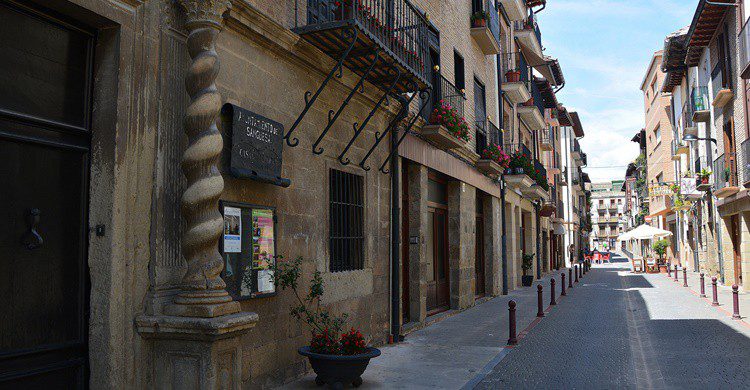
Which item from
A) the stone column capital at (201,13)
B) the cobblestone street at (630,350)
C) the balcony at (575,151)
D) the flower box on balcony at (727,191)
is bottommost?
the cobblestone street at (630,350)

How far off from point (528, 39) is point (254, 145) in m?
21.5

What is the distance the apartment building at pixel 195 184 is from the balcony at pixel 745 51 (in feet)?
38.9

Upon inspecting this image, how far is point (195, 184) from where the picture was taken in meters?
5.18

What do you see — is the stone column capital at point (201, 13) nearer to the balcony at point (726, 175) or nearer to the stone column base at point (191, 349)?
the stone column base at point (191, 349)

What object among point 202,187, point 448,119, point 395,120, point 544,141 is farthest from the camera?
point 544,141

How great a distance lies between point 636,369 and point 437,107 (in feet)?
22.1

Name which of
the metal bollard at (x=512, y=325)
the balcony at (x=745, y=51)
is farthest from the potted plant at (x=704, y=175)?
the metal bollard at (x=512, y=325)

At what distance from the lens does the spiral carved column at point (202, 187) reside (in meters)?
5.15

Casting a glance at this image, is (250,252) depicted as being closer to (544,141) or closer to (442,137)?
(442,137)

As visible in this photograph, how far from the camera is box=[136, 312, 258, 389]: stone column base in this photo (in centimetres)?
490

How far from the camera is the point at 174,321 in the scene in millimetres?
4922

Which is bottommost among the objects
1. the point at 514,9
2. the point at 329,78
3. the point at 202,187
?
the point at 202,187

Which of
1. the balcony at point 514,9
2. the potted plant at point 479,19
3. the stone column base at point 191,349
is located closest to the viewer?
the stone column base at point 191,349

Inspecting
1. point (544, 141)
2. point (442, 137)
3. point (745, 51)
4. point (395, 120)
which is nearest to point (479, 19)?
point (442, 137)
